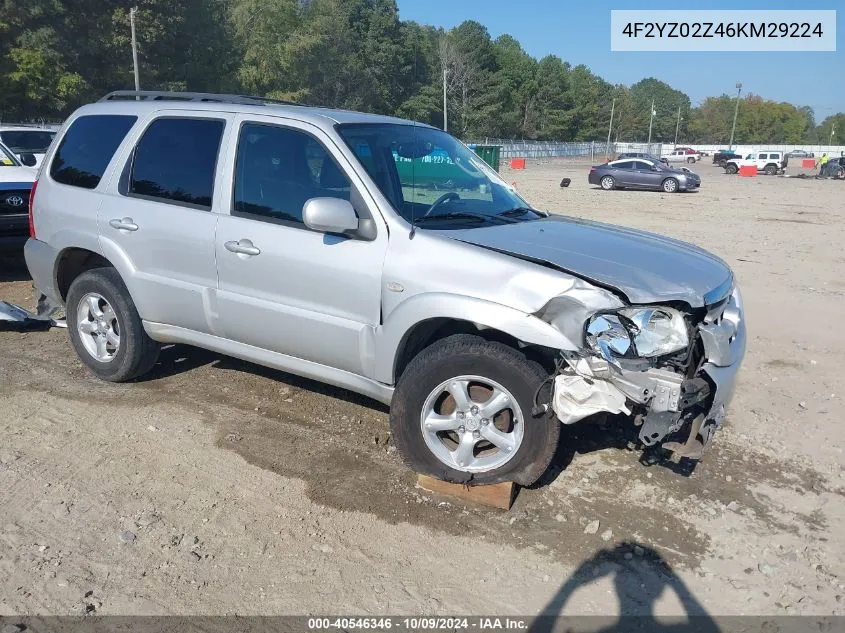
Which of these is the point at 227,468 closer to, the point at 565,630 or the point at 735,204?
the point at 565,630

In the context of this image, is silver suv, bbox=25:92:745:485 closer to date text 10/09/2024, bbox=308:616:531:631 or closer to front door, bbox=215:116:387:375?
front door, bbox=215:116:387:375

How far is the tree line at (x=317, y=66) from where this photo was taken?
40.5 meters

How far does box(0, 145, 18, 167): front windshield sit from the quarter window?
649 cm

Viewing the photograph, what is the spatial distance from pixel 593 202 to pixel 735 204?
463cm

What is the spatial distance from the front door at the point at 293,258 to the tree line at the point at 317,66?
4055cm

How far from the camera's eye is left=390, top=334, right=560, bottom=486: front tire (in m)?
3.71

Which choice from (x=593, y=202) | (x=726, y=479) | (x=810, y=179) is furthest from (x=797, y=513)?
(x=810, y=179)

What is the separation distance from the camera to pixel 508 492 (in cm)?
380

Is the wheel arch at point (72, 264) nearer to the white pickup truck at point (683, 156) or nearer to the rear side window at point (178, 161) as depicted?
the rear side window at point (178, 161)

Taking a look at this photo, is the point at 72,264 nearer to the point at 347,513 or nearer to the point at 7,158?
the point at 347,513

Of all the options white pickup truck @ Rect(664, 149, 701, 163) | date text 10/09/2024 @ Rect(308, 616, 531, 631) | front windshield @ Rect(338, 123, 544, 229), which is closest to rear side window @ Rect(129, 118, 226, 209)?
front windshield @ Rect(338, 123, 544, 229)

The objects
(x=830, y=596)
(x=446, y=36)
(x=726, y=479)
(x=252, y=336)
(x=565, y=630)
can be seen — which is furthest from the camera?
(x=446, y=36)

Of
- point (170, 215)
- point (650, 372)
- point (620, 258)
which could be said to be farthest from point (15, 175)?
point (650, 372)

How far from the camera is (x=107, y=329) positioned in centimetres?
543
